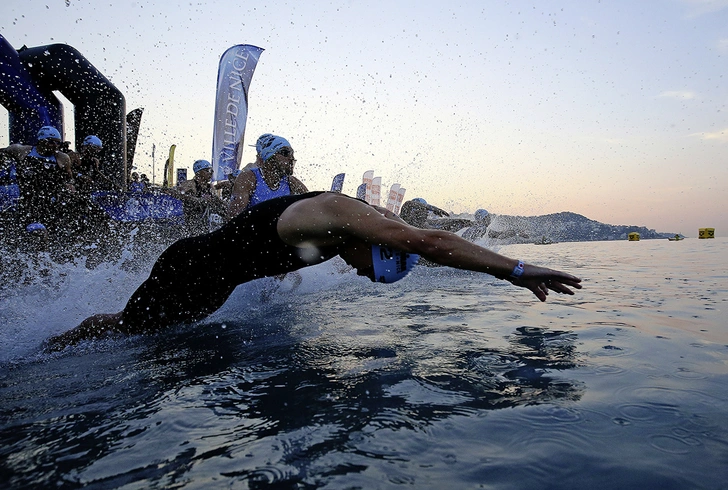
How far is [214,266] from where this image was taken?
3004mm

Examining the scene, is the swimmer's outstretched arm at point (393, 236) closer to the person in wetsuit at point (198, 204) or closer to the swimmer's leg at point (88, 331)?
the swimmer's leg at point (88, 331)

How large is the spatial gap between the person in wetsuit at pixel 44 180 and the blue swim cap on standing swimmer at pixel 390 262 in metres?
6.93

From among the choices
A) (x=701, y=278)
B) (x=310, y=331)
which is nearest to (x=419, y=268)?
(x=701, y=278)

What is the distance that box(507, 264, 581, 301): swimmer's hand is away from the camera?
257 cm

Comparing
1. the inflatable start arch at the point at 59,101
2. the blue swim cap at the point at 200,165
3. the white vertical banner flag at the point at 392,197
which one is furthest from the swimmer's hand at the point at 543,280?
the white vertical banner flag at the point at 392,197

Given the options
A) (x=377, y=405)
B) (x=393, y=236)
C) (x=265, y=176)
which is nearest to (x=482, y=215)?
(x=265, y=176)

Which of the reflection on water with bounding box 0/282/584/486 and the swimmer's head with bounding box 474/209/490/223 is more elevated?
the swimmer's head with bounding box 474/209/490/223

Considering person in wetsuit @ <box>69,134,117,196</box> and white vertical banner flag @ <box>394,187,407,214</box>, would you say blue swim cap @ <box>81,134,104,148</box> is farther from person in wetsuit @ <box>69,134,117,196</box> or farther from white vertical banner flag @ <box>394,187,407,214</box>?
white vertical banner flag @ <box>394,187,407,214</box>

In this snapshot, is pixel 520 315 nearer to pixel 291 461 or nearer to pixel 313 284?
pixel 291 461

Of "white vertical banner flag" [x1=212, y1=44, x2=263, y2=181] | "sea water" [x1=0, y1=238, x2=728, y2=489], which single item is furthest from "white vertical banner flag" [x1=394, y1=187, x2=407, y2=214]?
"sea water" [x1=0, y1=238, x2=728, y2=489]

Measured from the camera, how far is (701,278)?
261 inches

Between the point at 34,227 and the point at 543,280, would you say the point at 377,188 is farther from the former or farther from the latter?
the point at 543,280

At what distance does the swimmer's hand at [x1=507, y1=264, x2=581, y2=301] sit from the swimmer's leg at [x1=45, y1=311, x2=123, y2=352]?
8.85ft

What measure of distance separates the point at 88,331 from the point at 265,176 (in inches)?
118
